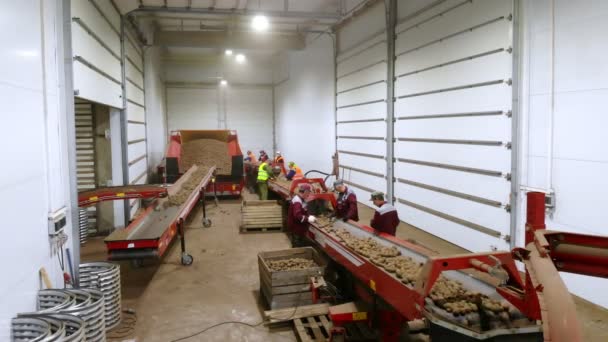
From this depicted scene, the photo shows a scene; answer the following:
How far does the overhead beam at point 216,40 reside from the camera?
47.4ft

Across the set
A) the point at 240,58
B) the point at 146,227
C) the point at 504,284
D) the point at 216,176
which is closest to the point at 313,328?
the point at 504,284

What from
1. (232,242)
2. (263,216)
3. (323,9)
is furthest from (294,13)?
(232,242)

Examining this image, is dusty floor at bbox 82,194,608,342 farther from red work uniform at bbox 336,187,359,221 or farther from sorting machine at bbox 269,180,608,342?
red work uniform at bbox 336,187,359,221

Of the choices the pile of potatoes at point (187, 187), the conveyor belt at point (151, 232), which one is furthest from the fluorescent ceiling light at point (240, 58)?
the conveyor belt at point (151, 232)

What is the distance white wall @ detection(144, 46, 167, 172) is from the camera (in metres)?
14.8

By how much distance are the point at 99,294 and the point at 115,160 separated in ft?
19.5

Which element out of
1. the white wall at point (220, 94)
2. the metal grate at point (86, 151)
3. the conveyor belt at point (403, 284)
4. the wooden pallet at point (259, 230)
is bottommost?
the wooden pallet at point (259, 230)

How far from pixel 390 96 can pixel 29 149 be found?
8173 mm

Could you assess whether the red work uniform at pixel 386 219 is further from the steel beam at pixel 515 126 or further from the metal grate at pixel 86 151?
the metal grate at pixel 86 151

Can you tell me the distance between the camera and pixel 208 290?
6.30 metres

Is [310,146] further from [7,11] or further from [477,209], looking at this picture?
[7,11]

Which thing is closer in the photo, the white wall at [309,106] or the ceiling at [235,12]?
the ceiling at [235,12]

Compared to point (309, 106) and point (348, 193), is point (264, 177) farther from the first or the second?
point (309, 106)

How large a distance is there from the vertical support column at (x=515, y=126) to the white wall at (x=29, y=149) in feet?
19.6
